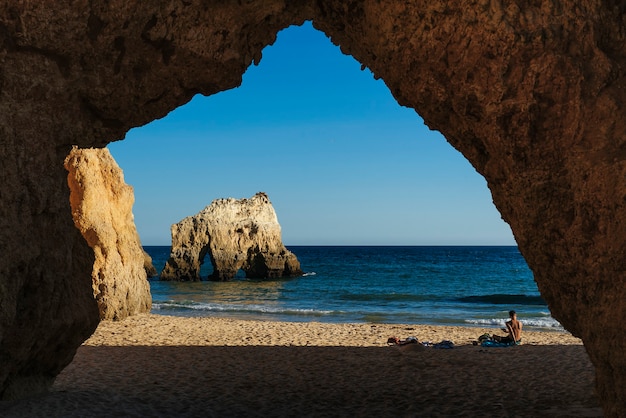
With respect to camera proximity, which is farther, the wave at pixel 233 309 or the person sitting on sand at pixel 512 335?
the wave at pixel 233 309

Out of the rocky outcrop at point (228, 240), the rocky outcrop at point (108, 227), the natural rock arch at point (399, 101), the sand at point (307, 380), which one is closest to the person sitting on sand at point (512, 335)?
the sand at point (307, 380)

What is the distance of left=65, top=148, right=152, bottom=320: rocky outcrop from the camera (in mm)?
17406

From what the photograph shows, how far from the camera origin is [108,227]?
18.2 meters

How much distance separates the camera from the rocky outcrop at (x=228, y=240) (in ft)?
170

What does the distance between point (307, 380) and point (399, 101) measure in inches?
207

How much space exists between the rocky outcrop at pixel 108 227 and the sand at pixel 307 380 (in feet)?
8.49

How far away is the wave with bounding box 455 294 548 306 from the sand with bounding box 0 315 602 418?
73.0ft

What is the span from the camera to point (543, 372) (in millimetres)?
10719

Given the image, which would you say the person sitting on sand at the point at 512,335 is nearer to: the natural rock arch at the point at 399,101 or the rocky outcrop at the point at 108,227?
the natural rock arch at the point at 399,101

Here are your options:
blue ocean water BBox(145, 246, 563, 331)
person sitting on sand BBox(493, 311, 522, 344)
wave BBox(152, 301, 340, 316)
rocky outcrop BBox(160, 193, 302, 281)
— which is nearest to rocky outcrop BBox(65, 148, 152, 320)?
blue ocean water BBox(145, 246, 563, 331)

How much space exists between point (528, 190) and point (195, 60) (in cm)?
441

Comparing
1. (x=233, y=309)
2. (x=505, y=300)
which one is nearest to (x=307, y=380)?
(x=233, y=309)

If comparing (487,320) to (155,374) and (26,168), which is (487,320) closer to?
(155,374)

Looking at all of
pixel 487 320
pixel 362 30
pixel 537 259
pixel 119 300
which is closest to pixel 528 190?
pixel 537 259
